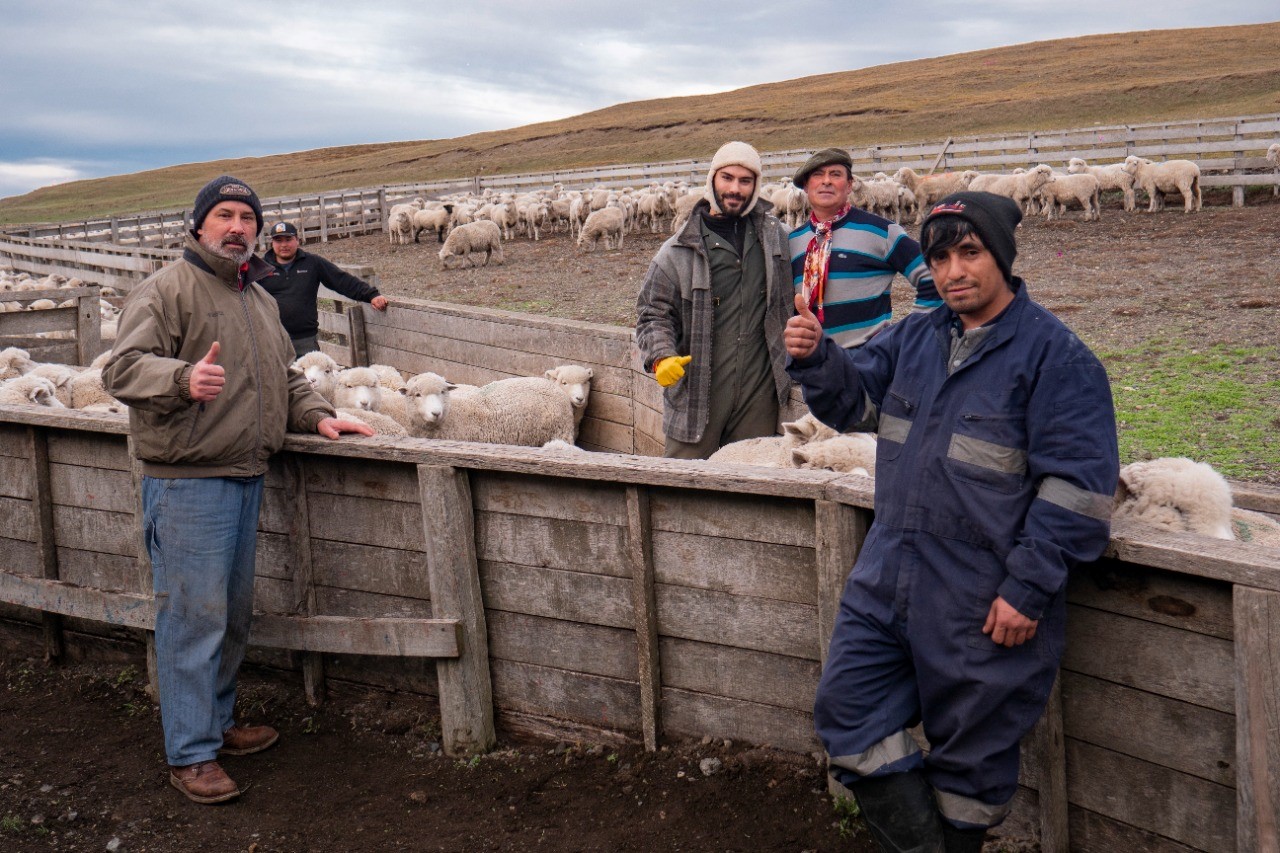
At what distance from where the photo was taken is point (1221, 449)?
720 centimetres

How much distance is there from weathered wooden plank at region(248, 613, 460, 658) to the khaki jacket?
2.41ft

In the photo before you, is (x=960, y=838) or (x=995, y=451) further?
(x=960, y=838)

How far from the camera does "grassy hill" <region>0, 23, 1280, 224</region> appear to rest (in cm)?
4975

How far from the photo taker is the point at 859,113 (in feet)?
204

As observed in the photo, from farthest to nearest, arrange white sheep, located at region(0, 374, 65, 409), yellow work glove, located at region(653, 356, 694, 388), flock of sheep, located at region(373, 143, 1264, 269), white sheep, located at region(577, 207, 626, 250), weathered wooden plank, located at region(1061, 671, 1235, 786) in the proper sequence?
white sheep, located at region(577, 207, 626, 250)
flock of sheep, located at region(373, 143, 1264, 269)
white sheep, located at region(0, 374, 65, 409)
yellow work glove, located at region(653, 356, 694, 388)
weathered wooden plank, located at region(1061, 671, 1235, 786)

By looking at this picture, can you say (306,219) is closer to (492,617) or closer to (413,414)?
(413,414)

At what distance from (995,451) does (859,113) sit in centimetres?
6280

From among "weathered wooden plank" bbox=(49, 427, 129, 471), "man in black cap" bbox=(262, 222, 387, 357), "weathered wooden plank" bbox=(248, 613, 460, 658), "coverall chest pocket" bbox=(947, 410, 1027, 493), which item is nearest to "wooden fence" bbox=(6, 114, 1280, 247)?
"man in black cap" bbox=(262, 222, 387, 357)

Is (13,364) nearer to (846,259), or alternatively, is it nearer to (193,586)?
(193,586)

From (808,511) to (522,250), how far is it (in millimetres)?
23007

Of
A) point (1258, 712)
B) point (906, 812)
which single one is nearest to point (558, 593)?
point (906, 812)

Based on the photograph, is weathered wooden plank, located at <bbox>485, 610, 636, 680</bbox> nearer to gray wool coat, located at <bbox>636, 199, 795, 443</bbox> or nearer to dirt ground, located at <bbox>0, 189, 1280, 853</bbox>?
dirt ground, located at <bbox>0, 189, 1280, 853</bbox>

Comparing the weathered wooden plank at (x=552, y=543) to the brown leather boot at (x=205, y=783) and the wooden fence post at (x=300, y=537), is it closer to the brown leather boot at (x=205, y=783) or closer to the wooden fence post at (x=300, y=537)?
the wooden fence post at (x=300, y=537)

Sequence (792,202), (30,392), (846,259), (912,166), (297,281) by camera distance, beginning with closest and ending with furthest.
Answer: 1. (846,259)
2. (30,392)
3. (297,281)
4. (792,202)
5. (912,166)
